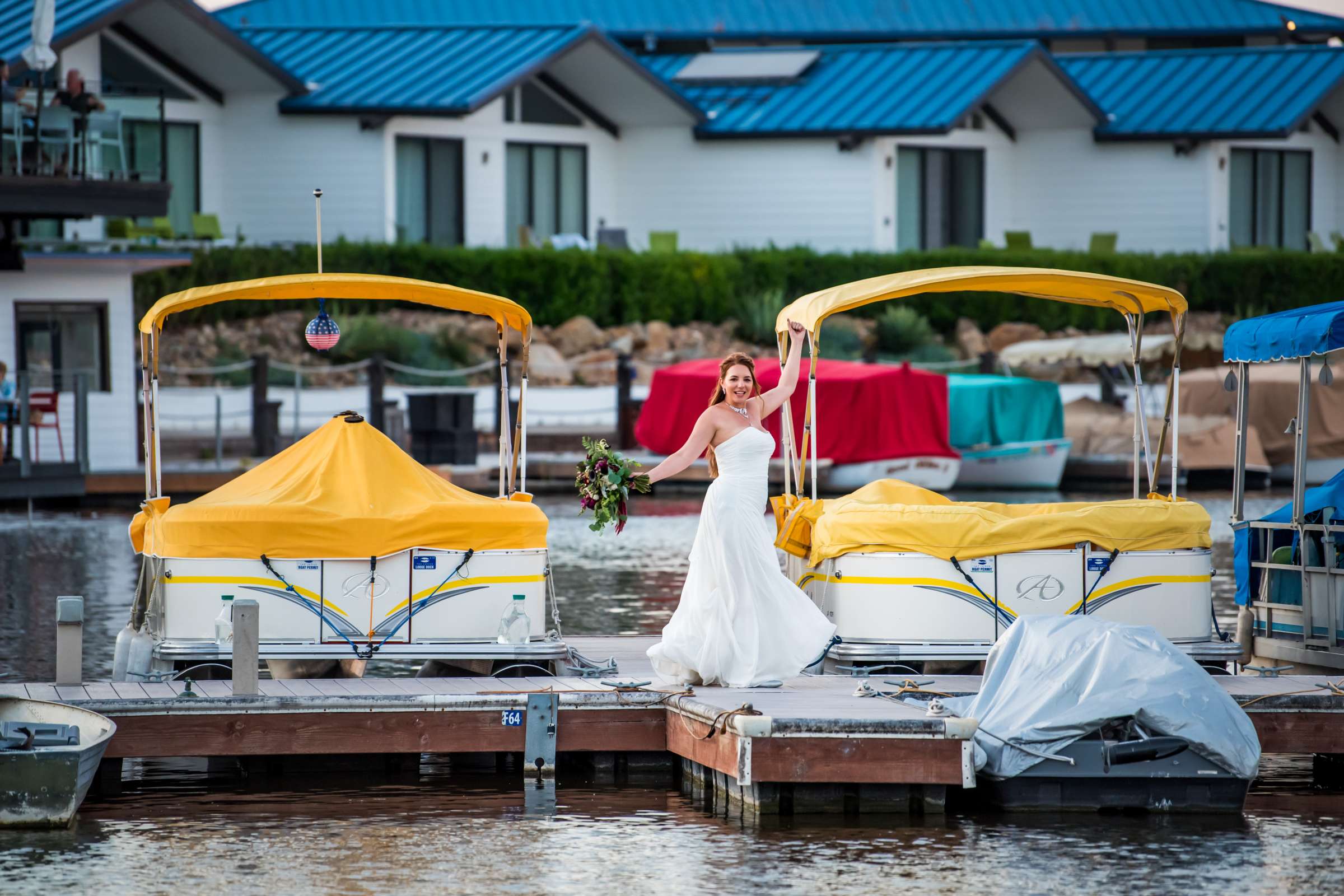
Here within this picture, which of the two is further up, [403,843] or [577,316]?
[577,316]

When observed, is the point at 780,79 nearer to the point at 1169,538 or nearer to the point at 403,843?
the point at 1169,538

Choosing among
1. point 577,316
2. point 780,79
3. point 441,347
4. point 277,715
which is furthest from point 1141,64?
point 277,715

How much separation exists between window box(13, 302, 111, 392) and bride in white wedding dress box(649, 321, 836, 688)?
20.4 metres

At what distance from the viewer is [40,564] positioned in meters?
22.4

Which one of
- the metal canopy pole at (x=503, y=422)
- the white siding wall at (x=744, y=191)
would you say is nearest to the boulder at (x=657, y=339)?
the white siding wall at (x=744, y=191)

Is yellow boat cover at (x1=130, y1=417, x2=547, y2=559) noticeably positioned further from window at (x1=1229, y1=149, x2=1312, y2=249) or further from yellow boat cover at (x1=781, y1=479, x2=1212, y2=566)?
window at (x1=1229, y1=149, x2=1312, y2=249)

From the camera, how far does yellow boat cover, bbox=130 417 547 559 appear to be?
12617 mm

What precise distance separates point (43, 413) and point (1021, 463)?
48.2 ft

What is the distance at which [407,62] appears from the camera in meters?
42.2

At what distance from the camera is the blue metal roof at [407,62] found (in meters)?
40.2

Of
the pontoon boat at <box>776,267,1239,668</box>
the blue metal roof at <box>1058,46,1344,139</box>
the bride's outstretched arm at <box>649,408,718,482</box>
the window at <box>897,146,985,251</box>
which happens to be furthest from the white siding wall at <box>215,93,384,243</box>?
the bride's outstretched arm at <box>649,408,718,482</box>

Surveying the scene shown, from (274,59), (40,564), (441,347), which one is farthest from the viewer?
(274,59)

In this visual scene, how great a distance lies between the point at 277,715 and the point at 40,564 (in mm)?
11520

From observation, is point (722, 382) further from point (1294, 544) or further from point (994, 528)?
point (1294, 544)
